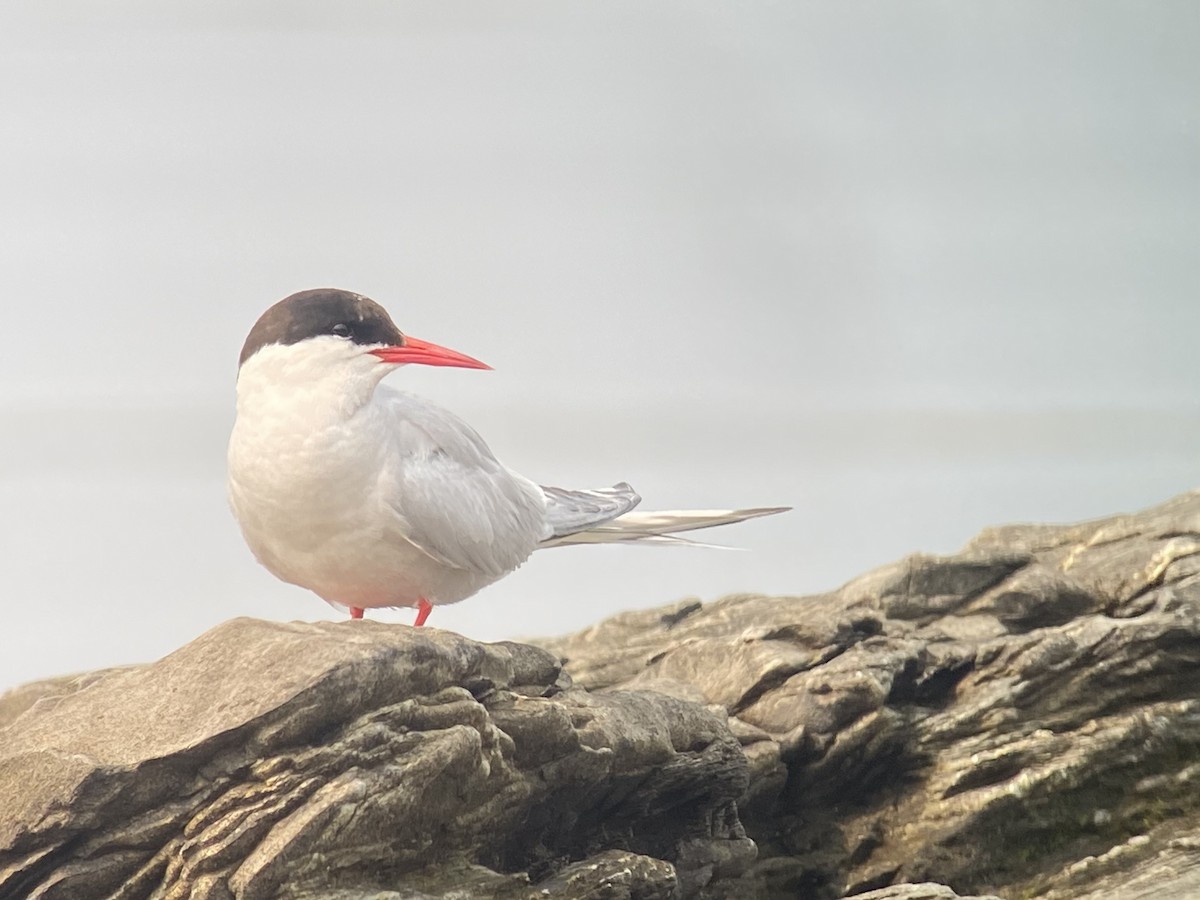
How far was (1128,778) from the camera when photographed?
5.90 metres

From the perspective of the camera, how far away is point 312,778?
4223 millimetres

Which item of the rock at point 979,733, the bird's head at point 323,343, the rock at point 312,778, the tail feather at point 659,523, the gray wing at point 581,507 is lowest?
the rock at point 979,733

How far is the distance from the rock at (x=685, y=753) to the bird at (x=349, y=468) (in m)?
0.54

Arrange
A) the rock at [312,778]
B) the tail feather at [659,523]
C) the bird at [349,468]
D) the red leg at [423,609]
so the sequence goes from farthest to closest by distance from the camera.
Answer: the tail feather at [659,523] < the red leg at [423,609] < the bird at [349,468] < the rock at [312,778]

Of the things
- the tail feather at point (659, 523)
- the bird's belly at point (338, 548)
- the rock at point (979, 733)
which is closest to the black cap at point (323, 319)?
the bird's belly at point (338, 548)

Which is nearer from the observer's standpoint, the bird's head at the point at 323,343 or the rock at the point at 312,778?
the rock at the point at 312,778

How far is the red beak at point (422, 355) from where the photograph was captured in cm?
523

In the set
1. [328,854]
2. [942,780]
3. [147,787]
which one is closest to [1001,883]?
[942,780]

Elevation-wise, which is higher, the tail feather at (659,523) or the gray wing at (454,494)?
the gray wing at (454,494)

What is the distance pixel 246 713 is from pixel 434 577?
1359 mm

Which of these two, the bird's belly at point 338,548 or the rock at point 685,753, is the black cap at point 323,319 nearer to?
the bird's belly at point 338,548

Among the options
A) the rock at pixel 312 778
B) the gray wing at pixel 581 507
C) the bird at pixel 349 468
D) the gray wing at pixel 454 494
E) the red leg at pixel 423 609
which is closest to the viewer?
the rock at pixel 312 778

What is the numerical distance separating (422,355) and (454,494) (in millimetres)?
591

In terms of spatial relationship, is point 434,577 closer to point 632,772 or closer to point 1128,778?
point 632,772
